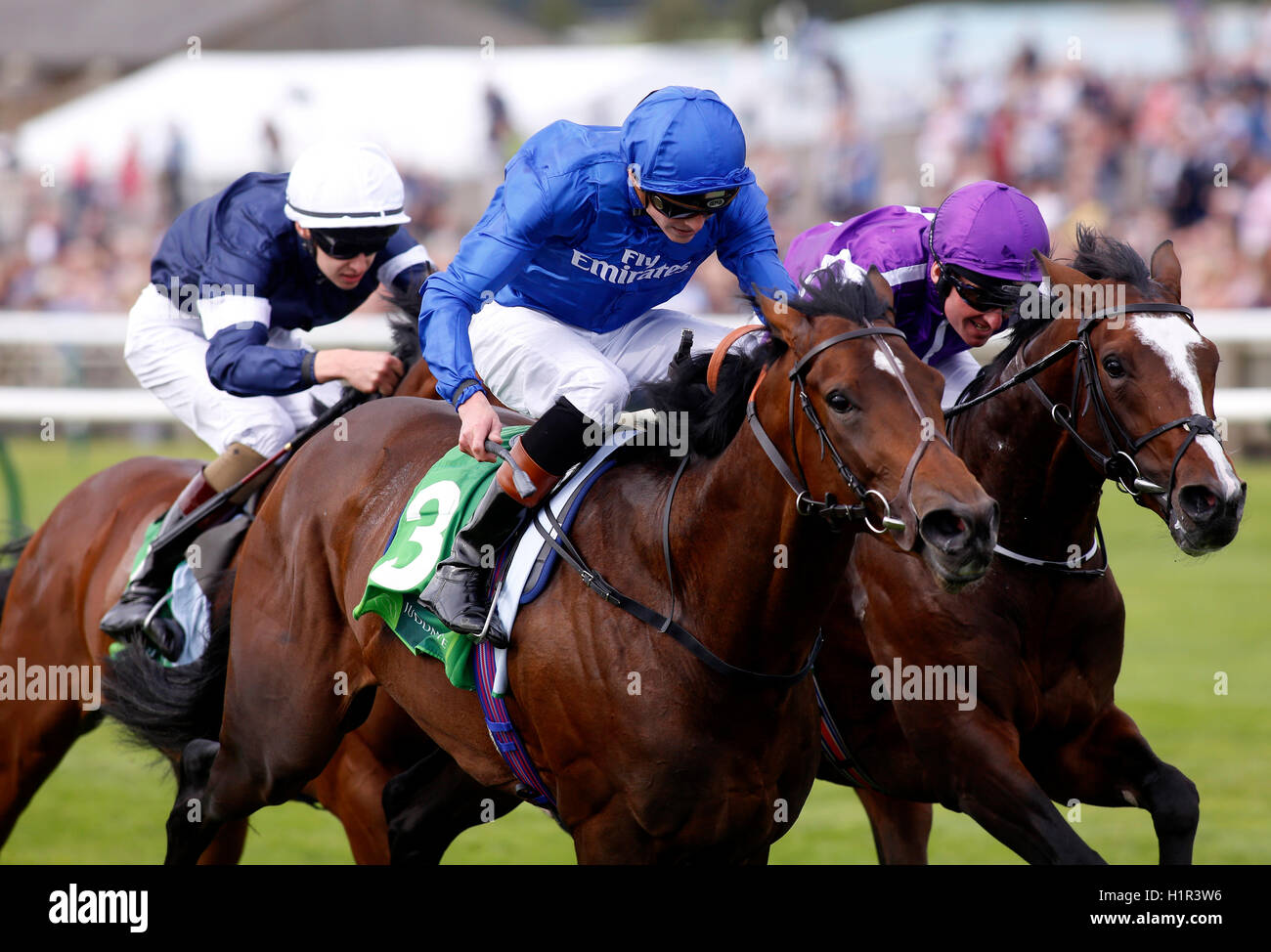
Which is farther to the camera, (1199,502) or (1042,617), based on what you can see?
(1042,617)

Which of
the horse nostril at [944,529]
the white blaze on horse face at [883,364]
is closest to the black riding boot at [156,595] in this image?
the white blaze on horse face at [883,364]

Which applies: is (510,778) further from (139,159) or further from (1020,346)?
(139,159)

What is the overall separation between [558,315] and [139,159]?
20319 mm

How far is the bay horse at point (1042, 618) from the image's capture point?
3.76 metres

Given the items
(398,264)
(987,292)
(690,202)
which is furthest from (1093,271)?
(398,264)

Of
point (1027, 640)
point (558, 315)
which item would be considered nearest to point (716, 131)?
point (558, 315)

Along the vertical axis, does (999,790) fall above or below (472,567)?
below

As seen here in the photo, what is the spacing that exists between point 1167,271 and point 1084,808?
3212 mm

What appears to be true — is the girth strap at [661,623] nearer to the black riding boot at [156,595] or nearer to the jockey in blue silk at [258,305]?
the jockey in blue silk at [258,305]

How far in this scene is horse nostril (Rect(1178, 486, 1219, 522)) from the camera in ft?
11.5

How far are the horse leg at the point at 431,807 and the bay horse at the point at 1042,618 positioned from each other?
114cm

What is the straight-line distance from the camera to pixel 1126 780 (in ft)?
13.3

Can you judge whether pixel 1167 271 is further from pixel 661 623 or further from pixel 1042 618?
pixel 661 623
